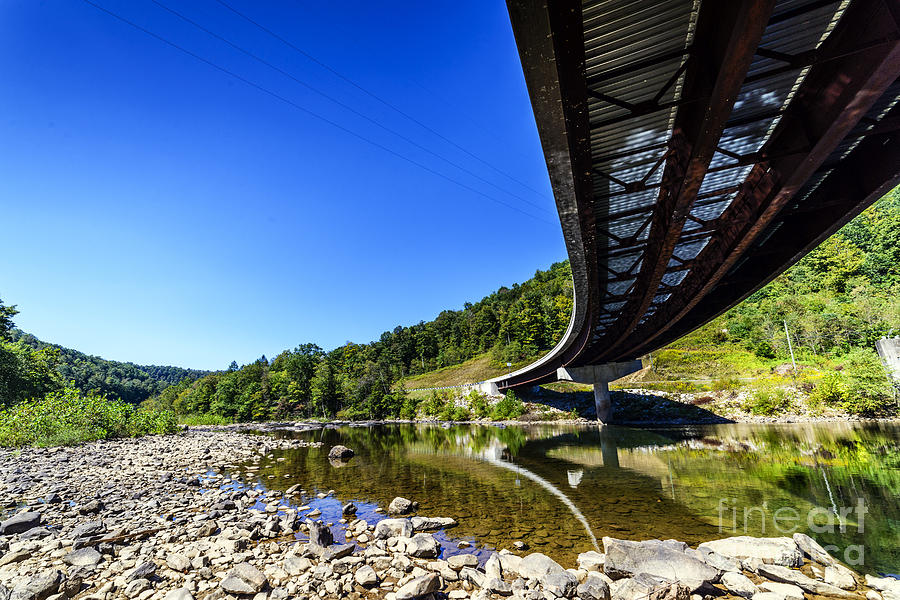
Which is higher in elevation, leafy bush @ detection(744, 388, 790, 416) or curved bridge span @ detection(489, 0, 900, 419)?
curved bridge span @ detection(489, 0, 900, 419)

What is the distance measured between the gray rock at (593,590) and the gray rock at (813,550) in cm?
474

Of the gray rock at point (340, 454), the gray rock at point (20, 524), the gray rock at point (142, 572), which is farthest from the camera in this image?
the gray rock at point (340, 454)

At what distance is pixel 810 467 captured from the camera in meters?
15.5

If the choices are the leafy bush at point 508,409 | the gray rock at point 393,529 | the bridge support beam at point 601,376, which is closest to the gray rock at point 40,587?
the gray rock at point 393,529

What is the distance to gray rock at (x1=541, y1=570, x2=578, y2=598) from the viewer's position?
6.16 meters

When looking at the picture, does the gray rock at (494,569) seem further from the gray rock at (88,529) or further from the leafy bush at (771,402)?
the leafy bush at (771,402)

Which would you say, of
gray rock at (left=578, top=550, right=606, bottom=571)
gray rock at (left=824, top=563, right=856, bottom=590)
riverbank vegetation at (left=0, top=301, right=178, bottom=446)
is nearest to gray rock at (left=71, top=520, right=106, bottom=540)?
gray rock at (left=578, top=550, right=606, bottom=571)

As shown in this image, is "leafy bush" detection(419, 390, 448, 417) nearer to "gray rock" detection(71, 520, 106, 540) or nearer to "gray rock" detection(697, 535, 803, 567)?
"gray rock" detection(71, 520, 106, 540)

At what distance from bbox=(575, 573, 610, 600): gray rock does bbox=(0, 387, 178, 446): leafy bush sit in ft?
136

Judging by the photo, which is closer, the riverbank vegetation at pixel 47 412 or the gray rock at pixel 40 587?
the gray rock at pixel 40 587

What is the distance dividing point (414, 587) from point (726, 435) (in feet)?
96.5

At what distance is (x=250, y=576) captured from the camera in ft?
21.7

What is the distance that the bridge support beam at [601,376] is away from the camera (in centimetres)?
4038

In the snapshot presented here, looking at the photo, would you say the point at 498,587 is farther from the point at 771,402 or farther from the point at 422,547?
the point at 771,402
